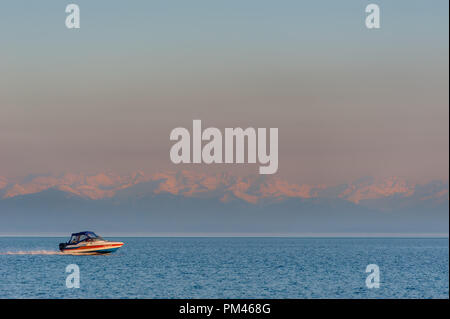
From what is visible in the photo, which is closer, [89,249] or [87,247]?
[87,247]

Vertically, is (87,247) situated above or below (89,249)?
above

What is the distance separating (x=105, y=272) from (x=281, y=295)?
134ft

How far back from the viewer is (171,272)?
110 meters

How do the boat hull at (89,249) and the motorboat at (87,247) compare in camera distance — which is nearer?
the boat hull at (89,249)

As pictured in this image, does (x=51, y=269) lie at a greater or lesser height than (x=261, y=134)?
lesser

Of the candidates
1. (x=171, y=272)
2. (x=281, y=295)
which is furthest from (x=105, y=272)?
(x=281, y=295)

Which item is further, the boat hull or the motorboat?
the motorboat

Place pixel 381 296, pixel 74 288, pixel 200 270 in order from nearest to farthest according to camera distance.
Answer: pixel 381 296 < pixel 74 288 < pixel 200 270

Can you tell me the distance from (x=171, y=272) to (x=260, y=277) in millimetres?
17015
